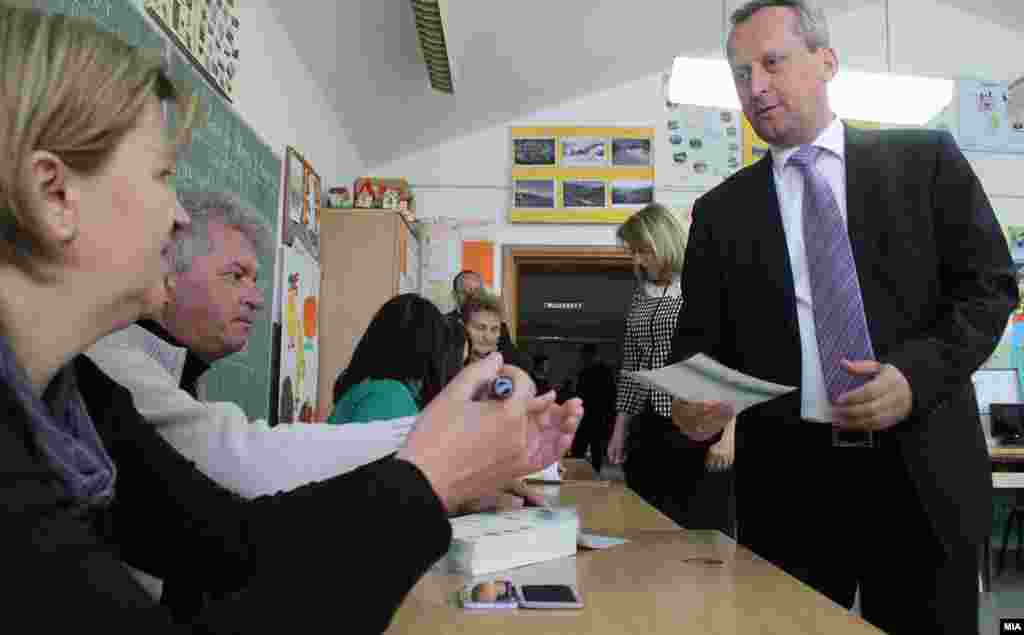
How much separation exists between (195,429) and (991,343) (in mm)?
1198

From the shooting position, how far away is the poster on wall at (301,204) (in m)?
3.42

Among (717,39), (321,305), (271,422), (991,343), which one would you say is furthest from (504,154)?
(991,343)

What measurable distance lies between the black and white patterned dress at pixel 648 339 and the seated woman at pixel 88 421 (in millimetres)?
1860

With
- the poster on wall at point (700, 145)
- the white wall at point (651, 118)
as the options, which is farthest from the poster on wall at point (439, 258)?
the poster on wall at point (700, 145)

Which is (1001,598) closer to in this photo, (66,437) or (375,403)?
(375,403)

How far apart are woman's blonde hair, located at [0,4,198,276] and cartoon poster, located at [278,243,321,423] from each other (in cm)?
278

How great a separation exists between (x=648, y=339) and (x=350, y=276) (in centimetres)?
201

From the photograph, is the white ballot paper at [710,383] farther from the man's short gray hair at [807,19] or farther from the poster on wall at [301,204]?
the poster on wall at [301,204]

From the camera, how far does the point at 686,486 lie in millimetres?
2207

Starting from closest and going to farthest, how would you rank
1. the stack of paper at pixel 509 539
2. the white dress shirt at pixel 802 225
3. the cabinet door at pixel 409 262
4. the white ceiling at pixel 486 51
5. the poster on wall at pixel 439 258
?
the stack of paper at pixel 509 539
the white dress shirt at pixel 802 225
the white ceiling at pixel 486 51
the cabinet door at pixel 409 262
the poster on wall at pixel 439 258

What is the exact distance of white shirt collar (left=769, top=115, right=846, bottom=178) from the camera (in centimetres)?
138

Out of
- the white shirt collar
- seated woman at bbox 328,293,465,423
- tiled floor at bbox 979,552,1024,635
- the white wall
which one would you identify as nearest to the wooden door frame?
the white wall

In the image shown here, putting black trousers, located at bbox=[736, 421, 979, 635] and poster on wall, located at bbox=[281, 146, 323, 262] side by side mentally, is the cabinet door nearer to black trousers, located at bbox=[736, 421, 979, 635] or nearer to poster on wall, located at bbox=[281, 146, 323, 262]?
poster on wall, located at bbox=[281, 146, 323, 262]

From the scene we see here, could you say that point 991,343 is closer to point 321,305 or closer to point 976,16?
point 321,305
